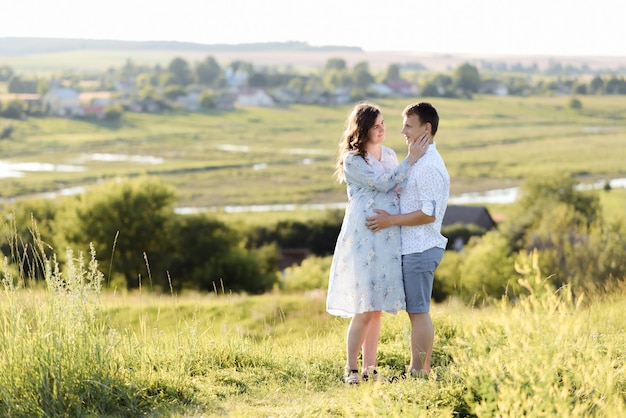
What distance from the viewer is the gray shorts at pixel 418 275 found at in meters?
5.59

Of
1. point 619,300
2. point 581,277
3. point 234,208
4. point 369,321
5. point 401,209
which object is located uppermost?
point 401,209

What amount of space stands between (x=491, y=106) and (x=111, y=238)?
459 ft

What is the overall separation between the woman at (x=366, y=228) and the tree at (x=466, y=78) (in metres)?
166

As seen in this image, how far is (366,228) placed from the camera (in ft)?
18.5

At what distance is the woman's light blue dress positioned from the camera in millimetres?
5598

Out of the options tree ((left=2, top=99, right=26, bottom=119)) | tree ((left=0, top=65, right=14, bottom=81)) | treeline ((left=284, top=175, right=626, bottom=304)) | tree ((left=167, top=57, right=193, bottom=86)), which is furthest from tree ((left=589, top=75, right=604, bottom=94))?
treeline ((left=284, top=175, right=626, bottom=304))

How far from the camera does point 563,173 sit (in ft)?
186

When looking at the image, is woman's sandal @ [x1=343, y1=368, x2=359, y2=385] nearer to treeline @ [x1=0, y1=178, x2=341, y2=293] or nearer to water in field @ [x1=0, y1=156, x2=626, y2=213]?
treeline @ [x1=0, y1=178, x2=341, y2=293]

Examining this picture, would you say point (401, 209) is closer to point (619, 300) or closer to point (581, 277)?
point (619, 300)

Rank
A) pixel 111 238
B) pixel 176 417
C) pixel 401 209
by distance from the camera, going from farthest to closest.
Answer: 1. pixel 111 238
2. pixel 401 209
3. pixel 176 417

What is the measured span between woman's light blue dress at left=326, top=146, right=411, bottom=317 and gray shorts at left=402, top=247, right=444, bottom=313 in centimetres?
5

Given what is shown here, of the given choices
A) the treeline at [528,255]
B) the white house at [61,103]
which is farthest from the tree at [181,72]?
the treeline at [528,255]

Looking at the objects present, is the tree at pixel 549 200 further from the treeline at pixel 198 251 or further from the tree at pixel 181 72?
the tree at pixel 181 72

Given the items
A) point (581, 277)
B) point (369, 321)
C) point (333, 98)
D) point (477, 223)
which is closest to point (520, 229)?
point (477, 223)
